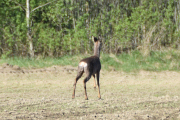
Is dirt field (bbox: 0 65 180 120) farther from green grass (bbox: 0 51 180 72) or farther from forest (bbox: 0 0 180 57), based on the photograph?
forest (bbox: 0 0 180 57)

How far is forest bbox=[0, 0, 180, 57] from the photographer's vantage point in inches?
797

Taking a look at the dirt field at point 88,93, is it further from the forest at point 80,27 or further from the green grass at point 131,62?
the forest at point 80,27

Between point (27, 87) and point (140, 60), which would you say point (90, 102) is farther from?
point (140, 60)

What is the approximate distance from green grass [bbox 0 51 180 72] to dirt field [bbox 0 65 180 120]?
0.70 meters

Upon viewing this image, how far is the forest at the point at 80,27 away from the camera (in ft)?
66.4

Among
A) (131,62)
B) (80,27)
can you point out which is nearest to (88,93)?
(131,62)

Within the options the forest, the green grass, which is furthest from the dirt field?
the forest

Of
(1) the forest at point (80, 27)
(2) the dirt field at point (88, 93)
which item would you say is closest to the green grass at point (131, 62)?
(2) the dirt field at point (88, 93)

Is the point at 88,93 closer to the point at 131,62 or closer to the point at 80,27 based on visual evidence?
the point at 131,62

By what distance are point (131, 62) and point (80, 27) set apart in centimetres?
526

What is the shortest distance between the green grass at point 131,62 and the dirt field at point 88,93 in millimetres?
698

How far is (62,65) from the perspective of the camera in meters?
17.5

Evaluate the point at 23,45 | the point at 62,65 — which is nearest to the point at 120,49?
the point at 62,65

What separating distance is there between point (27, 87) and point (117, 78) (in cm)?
479
